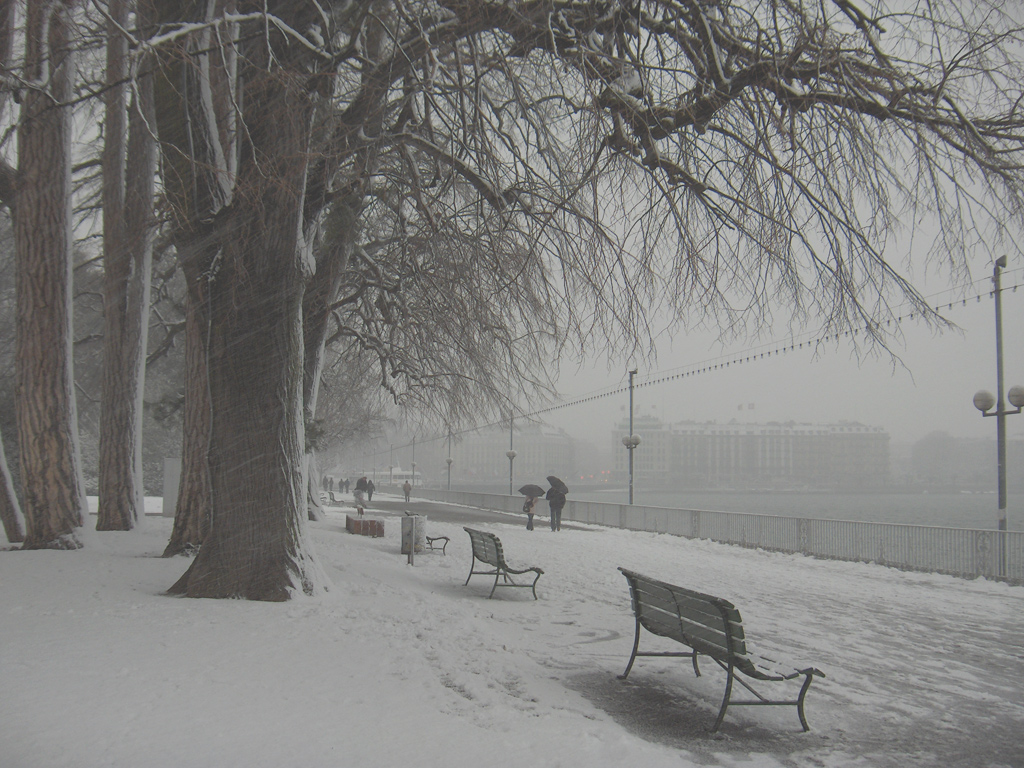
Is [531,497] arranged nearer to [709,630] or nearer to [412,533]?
[412,533]

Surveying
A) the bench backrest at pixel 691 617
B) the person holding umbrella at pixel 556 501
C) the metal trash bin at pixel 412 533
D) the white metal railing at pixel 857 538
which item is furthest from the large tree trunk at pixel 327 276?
the person holding umbrella at pixel 556 501

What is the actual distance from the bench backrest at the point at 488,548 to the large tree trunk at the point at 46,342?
18.8 feet

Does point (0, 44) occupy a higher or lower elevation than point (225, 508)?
higher

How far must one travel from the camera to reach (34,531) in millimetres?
11250

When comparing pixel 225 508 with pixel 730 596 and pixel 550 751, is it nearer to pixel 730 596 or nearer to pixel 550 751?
pixel 550 751

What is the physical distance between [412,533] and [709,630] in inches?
337

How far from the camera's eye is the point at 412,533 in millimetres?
13766

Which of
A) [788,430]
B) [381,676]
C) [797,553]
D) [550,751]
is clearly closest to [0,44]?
[381,676]

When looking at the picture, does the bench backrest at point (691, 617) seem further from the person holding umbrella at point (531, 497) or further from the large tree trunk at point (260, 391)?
the person holding umbrella at point (531, 497)

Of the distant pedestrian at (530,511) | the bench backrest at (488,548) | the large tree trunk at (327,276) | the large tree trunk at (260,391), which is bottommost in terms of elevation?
the distant pedestrian at (530,511)

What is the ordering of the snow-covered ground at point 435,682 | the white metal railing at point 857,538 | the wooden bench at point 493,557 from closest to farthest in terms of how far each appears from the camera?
the snow-covered ground at point 435,682 → the wooden bench at point 493,557 → the white metal railing at point 857,538

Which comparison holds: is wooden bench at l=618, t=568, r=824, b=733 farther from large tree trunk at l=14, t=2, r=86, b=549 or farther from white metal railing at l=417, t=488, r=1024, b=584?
white metal railing at l=417, t=488, r=1024, b=584

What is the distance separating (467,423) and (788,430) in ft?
499

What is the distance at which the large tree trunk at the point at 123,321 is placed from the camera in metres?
13.9
